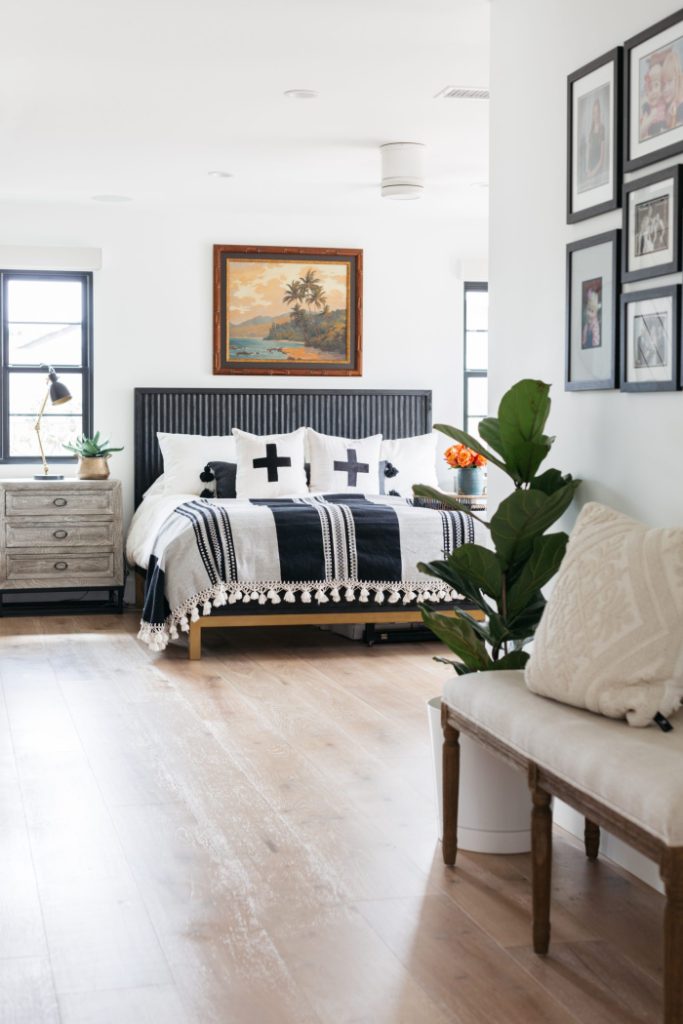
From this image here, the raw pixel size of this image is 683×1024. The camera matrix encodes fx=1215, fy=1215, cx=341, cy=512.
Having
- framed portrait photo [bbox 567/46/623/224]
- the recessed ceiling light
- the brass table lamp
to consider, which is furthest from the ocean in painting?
framed portrait photo [bbox 567/46/623/224]

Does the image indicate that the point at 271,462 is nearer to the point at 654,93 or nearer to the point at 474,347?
the point at 474,347

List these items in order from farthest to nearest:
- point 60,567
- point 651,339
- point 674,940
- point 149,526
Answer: point 60,567
point 149,526
point 651,339
point 674,940

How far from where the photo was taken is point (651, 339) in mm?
2949

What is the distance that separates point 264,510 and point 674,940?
4267 mm

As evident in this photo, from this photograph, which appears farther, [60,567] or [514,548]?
[60,567]

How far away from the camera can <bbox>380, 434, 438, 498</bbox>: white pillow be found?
25.5 ft

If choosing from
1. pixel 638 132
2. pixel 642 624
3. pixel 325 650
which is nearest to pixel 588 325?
pixel 638 132

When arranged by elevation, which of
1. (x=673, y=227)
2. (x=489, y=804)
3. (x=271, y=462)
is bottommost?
(x=489, y=804)

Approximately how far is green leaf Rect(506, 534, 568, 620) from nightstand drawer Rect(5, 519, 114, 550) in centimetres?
470

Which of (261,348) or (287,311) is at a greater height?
(287,311)

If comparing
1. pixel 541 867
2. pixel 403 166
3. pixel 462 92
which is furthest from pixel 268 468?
pixel 541 867

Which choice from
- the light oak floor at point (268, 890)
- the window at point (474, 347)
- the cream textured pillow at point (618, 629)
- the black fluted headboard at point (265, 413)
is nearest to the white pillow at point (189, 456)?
the black fluted headboard at point (265, 413)

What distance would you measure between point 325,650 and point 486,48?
9.94 ft

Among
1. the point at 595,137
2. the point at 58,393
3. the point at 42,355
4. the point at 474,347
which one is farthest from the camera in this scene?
the point at 474,347
